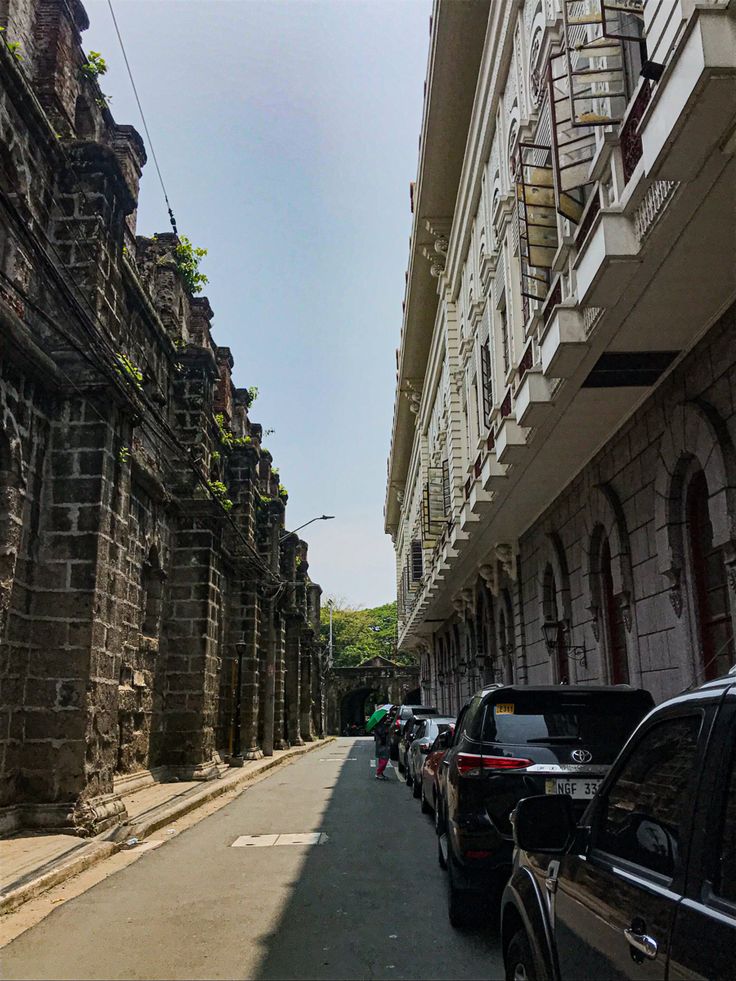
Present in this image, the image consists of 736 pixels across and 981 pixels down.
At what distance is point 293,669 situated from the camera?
3881cm

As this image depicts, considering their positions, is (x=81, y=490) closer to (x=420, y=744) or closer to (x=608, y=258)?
(x=608, y=258)

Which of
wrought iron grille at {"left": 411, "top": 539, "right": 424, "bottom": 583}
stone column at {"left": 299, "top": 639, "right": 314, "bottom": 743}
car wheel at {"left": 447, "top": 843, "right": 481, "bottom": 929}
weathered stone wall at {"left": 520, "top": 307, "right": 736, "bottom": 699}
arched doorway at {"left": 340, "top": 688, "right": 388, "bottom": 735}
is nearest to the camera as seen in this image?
car wheel at {"left": 447, "top": 843, "right": 481, "bottom": 929}

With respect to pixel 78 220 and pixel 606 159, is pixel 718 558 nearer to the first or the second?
pixel 606 159

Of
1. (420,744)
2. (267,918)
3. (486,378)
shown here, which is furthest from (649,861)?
(486,378)

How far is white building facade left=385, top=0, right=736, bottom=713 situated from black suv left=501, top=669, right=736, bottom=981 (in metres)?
4.21

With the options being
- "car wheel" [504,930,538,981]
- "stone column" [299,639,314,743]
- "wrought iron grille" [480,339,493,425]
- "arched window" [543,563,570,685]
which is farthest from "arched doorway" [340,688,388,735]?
"car wheel" [504,930,538,981]

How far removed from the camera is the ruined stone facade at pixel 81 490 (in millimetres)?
10227

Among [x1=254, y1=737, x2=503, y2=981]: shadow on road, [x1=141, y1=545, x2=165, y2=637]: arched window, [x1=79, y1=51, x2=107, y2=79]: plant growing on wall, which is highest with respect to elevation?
[x1=79, y1=51, x2=107, y2=79]: plant growing on wall

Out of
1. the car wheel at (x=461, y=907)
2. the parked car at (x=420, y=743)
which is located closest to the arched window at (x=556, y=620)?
the parked car at (x=420, y=743)

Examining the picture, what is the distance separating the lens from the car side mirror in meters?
3.08

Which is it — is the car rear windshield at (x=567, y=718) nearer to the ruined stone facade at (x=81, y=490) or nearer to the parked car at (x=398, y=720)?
the ruined stone facade at (x=81, y=490)

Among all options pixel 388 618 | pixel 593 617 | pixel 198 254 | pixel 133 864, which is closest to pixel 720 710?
pixel 133 864

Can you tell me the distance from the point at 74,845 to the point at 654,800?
8.41 metres

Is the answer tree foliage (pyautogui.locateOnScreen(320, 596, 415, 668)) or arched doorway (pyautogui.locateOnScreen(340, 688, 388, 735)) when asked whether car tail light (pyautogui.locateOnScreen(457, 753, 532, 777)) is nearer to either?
arched doorway (pyautogui.locateOnScreen(340, 688, 388, 735))
